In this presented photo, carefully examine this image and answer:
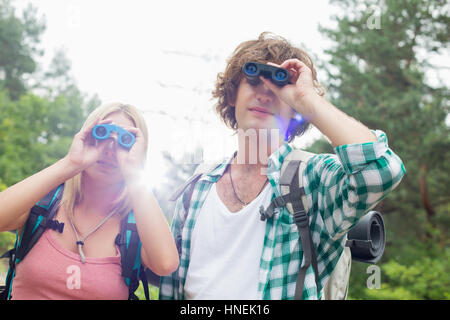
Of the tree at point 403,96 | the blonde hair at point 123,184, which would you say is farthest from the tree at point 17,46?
the blonde hair at point 123,184

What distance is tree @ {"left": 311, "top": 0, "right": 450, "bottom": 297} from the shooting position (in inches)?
372

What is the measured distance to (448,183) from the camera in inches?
393

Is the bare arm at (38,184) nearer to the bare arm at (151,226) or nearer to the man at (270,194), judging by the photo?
the bare arm at (151,226)

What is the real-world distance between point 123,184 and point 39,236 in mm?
478

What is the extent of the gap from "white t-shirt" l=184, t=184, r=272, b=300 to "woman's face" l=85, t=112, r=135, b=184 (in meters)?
0.51

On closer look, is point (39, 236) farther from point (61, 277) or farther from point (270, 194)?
point (270, 194)

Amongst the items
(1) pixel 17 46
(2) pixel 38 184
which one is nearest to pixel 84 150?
(2) pixel 38 184

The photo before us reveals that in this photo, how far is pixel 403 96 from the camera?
9617 millimetres

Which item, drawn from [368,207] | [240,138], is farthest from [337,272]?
[240,138]

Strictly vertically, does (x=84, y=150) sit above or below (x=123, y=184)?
above

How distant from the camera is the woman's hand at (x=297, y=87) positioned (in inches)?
61.6

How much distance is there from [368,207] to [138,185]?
100cm

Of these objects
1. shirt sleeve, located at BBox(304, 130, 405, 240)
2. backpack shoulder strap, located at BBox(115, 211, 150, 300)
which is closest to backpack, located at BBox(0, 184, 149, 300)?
backpack shoulder strap, located at BBox(115, 211, 150, 300)

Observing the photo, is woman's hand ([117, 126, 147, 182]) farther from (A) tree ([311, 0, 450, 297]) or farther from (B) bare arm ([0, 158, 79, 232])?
(A) tree ([311, 0, 450, 297])
